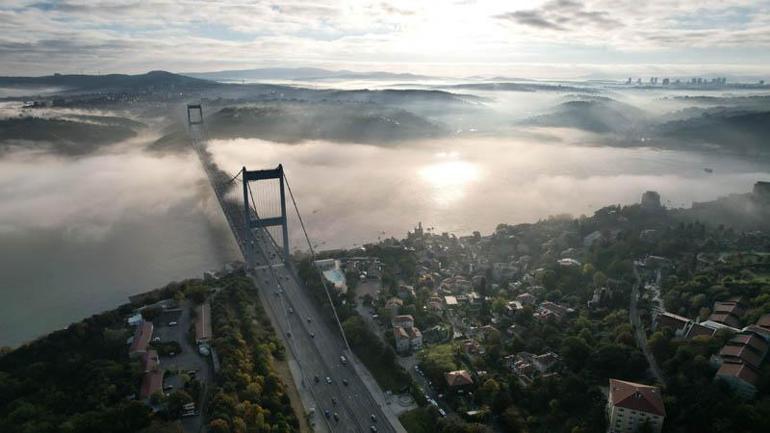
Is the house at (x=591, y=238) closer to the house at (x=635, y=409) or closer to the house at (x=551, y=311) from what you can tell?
the house at (x=551, y=311)

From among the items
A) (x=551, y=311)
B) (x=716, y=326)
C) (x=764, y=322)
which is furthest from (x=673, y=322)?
(x=551, y=311)

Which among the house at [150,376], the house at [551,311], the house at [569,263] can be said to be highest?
the house at [569,263]

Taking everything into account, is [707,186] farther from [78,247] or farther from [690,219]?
[78,247]

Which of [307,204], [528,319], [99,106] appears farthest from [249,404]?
[99,106]

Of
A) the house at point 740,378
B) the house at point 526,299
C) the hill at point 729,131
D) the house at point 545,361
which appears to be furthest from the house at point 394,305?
the hill at point 729,131

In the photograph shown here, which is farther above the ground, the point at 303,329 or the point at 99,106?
the point at 99,106

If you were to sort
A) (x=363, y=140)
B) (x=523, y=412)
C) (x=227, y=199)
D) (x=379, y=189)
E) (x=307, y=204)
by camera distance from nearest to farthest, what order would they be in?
(x=523, y=412) → (x=227, y=199) → (x=307, y=204) → (x=379, y=189) → (x=363, y=140)
